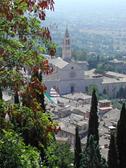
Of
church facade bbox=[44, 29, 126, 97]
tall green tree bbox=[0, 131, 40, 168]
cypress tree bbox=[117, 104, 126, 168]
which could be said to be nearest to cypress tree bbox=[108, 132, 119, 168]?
cypress tree bbox=[117, 104, 126, 168]

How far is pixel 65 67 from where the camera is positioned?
6000 centimetres

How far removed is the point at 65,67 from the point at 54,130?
5351 centimetres

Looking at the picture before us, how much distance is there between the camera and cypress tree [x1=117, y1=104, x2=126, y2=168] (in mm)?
17453

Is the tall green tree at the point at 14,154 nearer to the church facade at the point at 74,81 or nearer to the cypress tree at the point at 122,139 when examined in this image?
the cypress tree at the point at 122,139

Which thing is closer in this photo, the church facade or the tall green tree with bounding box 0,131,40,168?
the tall green tree with bounding box 0,131,40,168

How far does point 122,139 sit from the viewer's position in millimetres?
17594

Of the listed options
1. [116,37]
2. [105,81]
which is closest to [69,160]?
[105,81]

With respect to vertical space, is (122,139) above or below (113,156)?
above

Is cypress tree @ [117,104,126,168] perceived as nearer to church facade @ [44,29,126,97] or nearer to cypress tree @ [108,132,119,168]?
cypress tree @ [108,132,119,168]

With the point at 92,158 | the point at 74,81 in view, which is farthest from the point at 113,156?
the point at 74,81

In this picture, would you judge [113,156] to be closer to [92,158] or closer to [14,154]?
[92,158]

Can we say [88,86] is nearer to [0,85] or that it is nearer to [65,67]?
[65,67]

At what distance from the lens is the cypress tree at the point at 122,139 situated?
17453mm

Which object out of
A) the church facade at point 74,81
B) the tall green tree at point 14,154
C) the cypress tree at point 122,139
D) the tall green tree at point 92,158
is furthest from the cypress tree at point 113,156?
the church facade at point 74,81
